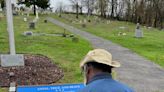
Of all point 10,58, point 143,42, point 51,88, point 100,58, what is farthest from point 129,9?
point 100,58

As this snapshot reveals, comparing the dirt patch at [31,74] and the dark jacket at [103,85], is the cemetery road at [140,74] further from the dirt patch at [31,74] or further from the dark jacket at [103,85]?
the dark jacket at [103,85]

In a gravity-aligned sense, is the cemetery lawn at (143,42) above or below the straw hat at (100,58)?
below

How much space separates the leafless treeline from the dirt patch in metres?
45.2

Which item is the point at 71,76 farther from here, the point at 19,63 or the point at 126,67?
the point at 126,67

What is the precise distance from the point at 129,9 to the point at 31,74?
52.3 m

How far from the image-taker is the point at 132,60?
15.1 meters

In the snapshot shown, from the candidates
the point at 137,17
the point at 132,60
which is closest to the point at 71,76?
the point at 132,60

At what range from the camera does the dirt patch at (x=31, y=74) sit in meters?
9.39

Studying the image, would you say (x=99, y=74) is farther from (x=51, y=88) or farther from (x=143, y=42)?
(x=143, y=42)

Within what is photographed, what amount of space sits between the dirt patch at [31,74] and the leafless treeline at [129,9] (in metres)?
45.2

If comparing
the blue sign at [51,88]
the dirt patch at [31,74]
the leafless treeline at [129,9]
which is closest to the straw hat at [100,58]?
the blue sign at [51,88]

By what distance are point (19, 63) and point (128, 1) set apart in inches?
2074

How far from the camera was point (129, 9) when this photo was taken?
200 feet

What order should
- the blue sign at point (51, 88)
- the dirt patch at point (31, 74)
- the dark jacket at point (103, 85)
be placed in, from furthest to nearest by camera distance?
1. the dirt patch at point (31, 74)
2. the blue sign at point (51, 88)
3. the dark jacket at point (103, 85)
